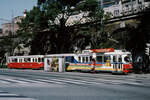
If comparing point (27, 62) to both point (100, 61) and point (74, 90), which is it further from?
point (74, 90)

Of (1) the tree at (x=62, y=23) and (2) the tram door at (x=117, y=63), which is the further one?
(1) the tree at (x=62, y=23)

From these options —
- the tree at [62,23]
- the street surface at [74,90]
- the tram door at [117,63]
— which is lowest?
the street surface at [74,90]

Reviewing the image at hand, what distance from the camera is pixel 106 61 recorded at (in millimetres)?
27625

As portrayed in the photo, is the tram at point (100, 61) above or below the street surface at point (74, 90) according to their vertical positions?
above

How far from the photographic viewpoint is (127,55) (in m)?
26.5

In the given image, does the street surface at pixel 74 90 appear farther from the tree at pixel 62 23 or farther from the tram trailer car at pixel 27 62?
the tram trailer car at pixel 27 62

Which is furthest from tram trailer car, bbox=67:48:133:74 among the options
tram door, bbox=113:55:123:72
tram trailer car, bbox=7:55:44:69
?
tram trailer car, bbox=7:55:44:69

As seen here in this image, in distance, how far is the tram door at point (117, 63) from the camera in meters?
A: 26.3

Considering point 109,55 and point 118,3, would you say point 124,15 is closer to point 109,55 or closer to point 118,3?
point 109,55

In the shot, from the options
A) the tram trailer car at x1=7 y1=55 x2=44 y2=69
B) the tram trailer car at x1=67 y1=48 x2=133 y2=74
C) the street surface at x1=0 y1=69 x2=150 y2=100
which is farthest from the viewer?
the tram trailer car at x1=7 y1=55 x2=44 y2=69

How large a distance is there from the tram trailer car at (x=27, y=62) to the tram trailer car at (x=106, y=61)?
1076 cm

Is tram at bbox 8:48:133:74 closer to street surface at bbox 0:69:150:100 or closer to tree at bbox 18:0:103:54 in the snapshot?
tree at bbox 18:0:103:54

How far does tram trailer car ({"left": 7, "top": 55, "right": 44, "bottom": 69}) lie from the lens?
41.2 meters

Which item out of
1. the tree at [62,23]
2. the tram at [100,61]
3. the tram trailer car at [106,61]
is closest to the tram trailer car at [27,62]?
the tree at [62,23]
